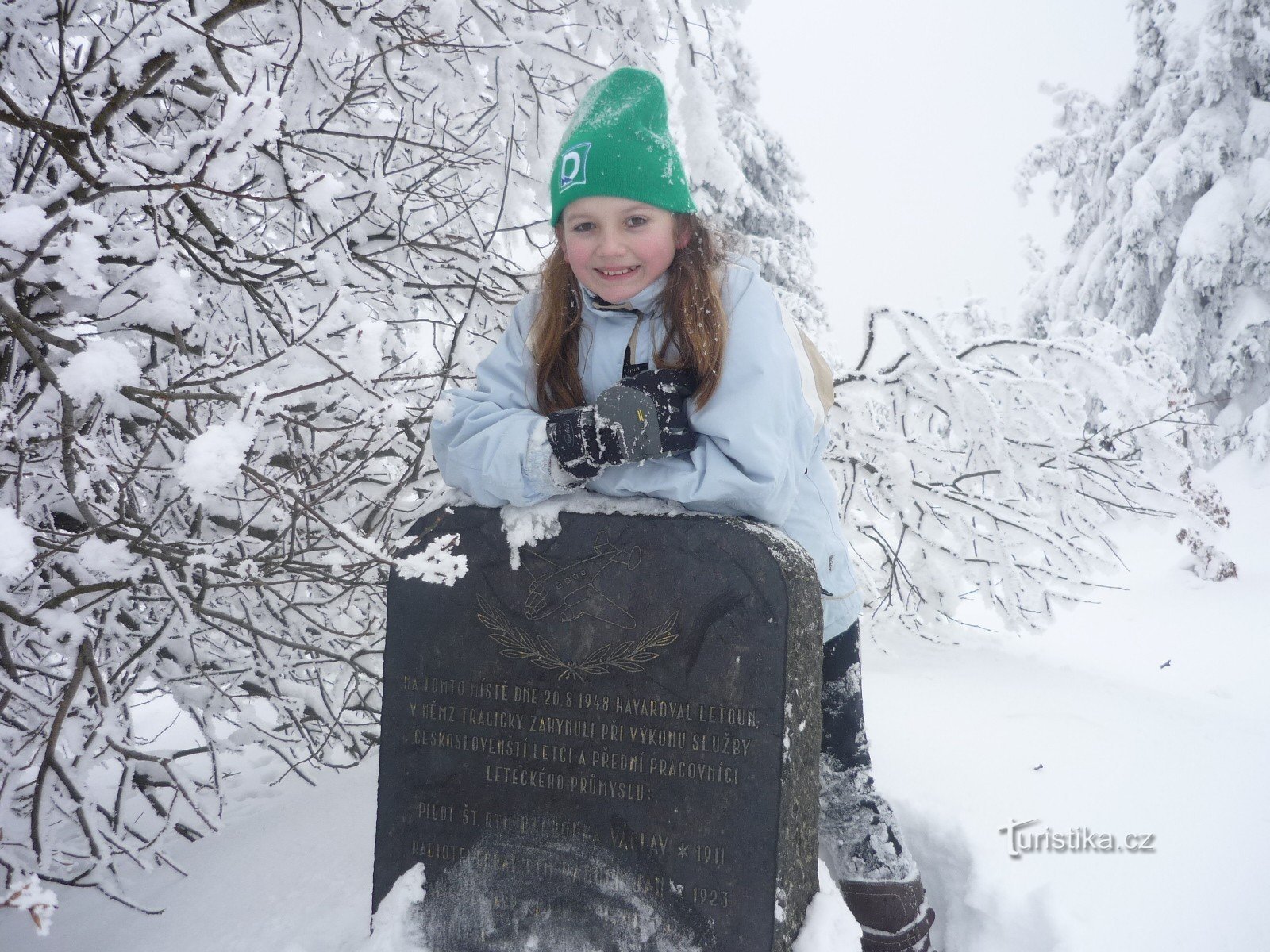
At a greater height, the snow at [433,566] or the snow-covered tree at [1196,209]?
the snow-covered tree at [1196,209]

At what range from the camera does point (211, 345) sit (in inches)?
108

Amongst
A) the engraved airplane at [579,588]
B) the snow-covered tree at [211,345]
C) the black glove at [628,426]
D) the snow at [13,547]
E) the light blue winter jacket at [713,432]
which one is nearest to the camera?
the snow at [13,547]

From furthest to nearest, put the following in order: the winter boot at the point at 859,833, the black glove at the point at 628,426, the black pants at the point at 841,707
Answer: the black pants at the point at 841,707, the winter boot at the point at 859,833, the black glove at the point at 628,426

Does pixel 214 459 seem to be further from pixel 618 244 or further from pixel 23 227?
pixel 618 244

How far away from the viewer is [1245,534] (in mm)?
11023

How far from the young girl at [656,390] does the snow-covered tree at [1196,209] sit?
9984 mm

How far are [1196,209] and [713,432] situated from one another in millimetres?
12439

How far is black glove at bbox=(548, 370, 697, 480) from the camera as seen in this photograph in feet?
5.94

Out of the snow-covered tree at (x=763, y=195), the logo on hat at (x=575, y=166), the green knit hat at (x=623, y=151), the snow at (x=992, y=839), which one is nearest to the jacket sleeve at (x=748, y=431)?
the green knit hat at (x=623, y=151)

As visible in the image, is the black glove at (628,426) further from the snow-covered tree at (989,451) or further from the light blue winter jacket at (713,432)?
the snow-covered tree at (989,451)

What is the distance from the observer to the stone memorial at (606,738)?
192 cm

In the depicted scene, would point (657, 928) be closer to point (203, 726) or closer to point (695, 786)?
point (695, 786)

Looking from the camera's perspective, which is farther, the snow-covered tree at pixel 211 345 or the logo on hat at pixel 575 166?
the logo on hat at pixel 575 166

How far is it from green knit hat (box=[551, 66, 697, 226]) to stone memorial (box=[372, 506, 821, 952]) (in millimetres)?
793
